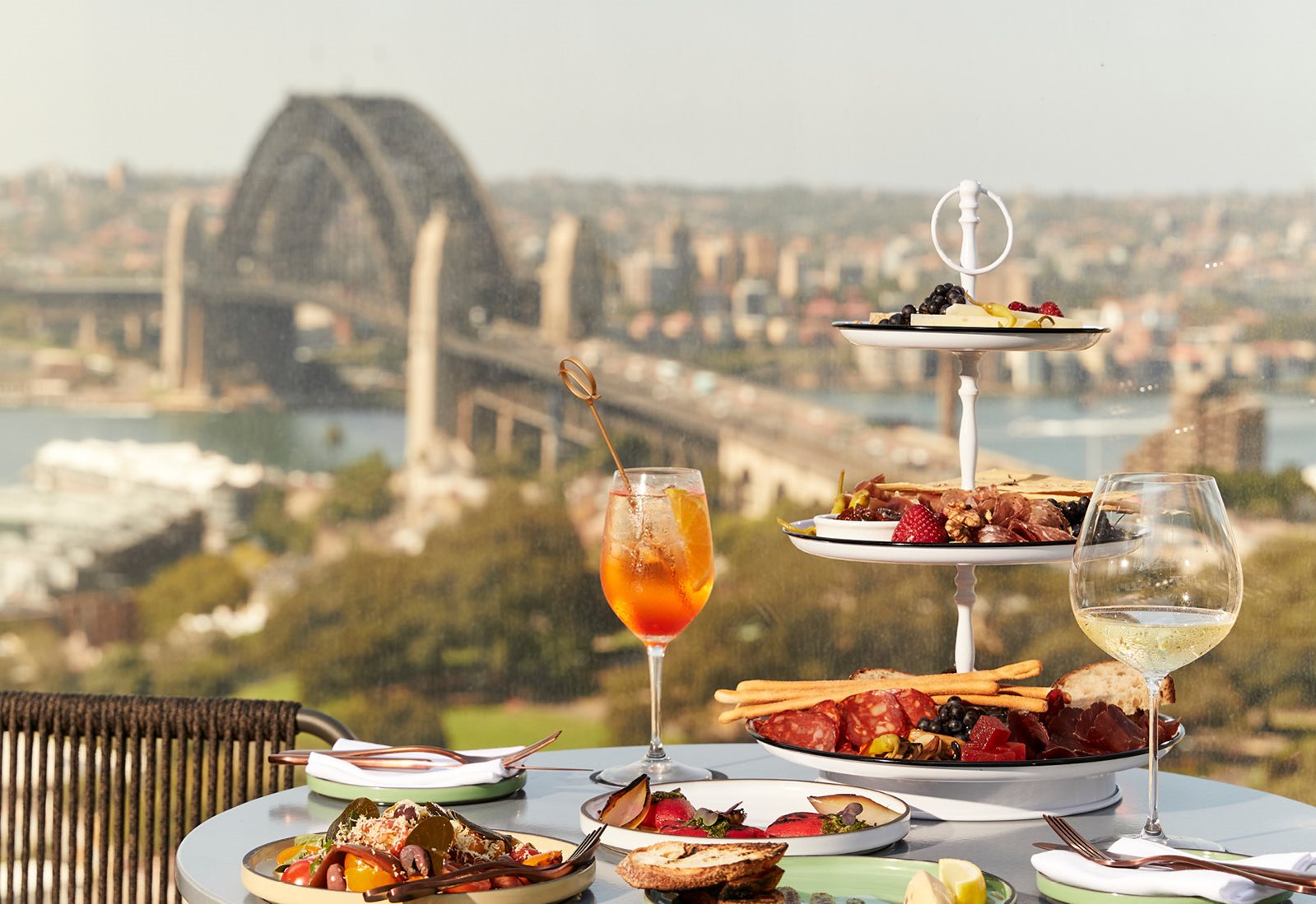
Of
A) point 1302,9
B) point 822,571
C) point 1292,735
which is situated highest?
point 1302,9

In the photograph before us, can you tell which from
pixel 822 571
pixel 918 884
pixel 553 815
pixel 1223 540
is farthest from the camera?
pixel 822 571

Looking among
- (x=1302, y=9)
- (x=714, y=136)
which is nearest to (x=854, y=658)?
(x=714, y=136)

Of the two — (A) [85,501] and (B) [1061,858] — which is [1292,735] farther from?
(B) [1061,858]

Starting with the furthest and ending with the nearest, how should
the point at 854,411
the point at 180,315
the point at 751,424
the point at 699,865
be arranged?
1. the point at 180,315
2. the point at 751,424
3. the point at 854,411
4. the point at 699,865

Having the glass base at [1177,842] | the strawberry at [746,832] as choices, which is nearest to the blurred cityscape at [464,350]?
the glass base at [1177,842]

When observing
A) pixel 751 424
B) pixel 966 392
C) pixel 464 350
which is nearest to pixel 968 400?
pixel 966 392

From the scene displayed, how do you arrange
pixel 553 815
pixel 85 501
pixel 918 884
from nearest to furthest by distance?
pixel 918 884
pixel 553 815
pixel 85 501

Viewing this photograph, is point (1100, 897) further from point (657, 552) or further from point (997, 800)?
point (657, 552)

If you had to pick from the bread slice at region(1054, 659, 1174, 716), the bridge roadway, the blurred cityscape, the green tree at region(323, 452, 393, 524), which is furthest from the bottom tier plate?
the green tree at region(323, 452, 393, 524)
